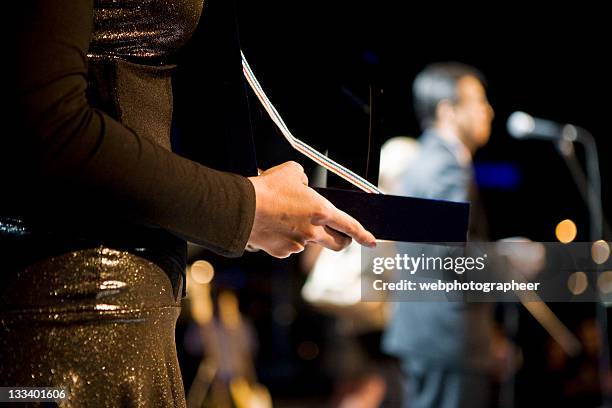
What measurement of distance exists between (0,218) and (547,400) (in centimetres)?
441

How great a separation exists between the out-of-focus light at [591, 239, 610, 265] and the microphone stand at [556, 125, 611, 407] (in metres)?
1.05

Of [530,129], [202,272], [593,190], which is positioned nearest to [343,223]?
[530,129]

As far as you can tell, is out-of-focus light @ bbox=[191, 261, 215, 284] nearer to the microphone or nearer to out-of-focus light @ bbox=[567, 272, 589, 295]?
the microphone

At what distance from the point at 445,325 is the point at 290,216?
2.24 meters

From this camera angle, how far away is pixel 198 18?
788 millimetres

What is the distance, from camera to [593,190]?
4973 millimetres

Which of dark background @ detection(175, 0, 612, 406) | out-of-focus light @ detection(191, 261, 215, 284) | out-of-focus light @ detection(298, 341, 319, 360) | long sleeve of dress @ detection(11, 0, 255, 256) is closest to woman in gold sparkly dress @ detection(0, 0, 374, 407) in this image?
long sleeve of dress @ detection(11, 0, 255, 256)

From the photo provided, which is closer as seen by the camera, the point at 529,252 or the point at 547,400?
the point at 529,252

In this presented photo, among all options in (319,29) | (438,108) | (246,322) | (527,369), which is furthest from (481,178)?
(319,29)

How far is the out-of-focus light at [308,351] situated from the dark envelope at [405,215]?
610 cm

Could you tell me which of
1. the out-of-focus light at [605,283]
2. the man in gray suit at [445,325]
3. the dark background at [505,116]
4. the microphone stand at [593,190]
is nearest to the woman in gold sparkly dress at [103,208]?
the man in gray suit at [445,325]

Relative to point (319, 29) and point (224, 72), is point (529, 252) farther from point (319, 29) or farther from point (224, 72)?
point (224, 72)

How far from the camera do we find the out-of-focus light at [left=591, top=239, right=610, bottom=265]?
3314mm

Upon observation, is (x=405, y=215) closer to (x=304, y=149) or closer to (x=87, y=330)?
(x=304, y=149)
